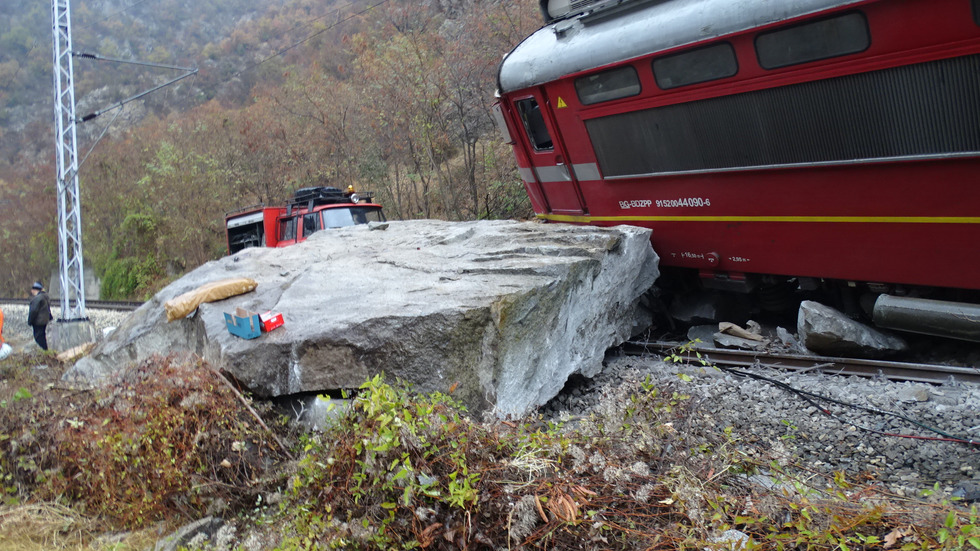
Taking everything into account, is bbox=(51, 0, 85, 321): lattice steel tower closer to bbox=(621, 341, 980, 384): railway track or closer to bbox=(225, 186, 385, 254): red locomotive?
bbox=(225, 186, 385, 254): red locomotive

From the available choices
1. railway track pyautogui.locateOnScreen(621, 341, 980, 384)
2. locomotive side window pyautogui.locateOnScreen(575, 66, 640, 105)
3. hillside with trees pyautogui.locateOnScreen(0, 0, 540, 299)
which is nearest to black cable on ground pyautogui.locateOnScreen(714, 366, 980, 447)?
railway track pyautogui.locateOnScreen(621, 341, 980, 384)

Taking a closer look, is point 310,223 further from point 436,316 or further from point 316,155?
point 316,155

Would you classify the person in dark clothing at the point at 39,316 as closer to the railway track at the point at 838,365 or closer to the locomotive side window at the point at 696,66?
Answer: the railway track at the point at 838,365

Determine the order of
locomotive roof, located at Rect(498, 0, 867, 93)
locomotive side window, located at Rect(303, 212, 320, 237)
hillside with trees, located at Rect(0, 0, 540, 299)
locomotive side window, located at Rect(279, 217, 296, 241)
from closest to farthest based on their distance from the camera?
locomotive roof, located at Rect(498, 0, 867, 93) < locomotive side window, located at Rect(303, 212, 320, 237) < locomotive side window, located at Rect(279, 217, 296, 241) < hillside with trees, located at Rect(0, 0, 540, 299)

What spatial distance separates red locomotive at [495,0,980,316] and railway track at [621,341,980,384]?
2.43 feet

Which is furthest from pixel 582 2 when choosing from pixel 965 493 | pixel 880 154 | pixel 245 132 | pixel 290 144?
pixel 245 132

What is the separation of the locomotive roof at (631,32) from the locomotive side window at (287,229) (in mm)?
6261

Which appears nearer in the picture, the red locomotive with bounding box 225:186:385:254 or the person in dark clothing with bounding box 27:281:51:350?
the person in dark clothing with bounding box 27:281:51:350

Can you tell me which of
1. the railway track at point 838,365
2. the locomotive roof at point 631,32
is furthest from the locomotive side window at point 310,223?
the railway track at point 838,365

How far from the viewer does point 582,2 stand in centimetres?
732

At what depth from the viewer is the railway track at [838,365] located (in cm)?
490

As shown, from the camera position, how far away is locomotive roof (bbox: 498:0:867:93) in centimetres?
522

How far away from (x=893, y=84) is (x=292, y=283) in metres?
5.62

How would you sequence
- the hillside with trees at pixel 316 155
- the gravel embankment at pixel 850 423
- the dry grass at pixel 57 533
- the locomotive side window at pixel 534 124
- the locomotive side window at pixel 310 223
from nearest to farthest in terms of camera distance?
the dry grass at pixel 57 533 < the gravel embankment at pixel 850 423 < the locomotive side window at pixel 534 124 < the locomotive side window at pixel 310 223 < the hillside with trees at pixel 316 155
